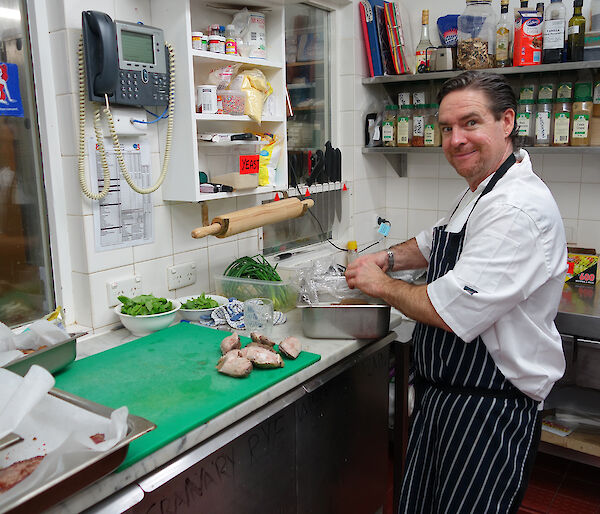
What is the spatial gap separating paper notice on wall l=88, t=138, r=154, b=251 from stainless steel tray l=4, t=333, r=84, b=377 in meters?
0.39

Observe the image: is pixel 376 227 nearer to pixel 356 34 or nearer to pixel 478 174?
pixel 356 34

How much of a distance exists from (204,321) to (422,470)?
800 millimetres

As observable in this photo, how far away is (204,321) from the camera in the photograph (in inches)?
72.2

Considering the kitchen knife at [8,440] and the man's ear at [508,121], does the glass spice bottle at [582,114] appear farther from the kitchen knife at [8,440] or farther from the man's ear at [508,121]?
the kitchen knife at [8,440]

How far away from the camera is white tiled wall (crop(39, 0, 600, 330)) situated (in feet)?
5.37

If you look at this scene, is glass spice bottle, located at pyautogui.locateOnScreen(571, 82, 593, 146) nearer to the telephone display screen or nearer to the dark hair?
the dark hair

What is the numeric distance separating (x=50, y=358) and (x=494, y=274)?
3.50 ft

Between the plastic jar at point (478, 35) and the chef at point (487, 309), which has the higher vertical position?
the plastic jar at point (478, 35)

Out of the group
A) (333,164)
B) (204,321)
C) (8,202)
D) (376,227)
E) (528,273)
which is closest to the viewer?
(528,273)

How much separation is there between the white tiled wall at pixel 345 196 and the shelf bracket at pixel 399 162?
34 mm

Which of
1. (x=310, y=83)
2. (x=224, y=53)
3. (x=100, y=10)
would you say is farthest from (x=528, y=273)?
(x=310, y=83)

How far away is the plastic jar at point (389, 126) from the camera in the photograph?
2.73m

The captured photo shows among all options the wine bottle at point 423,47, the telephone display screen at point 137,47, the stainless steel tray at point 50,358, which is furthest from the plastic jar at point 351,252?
the stainless steel tray at point 50,358

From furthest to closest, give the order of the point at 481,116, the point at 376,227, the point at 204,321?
the point at 376,227, the point at 204,321, the point at 481,116
